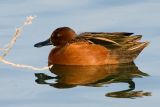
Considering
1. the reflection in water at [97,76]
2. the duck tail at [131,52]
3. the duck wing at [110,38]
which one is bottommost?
the reflection in water at [97,76]

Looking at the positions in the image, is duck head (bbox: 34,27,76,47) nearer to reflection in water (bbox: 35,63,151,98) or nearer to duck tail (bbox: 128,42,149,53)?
reflection in water (bbox: 35,63,151,98)

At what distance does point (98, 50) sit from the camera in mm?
13031

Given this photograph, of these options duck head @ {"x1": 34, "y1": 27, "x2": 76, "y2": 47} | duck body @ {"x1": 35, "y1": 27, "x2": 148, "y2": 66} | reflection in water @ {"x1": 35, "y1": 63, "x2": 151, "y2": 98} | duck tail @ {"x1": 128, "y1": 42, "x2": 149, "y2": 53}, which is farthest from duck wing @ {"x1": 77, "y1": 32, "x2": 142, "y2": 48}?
reflection in water @ {"x1": 35, "y1": 63, "x2": 151, "y2": 98}

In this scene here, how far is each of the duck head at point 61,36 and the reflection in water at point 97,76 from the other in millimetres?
818

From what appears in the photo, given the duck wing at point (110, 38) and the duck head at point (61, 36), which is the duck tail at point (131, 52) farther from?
the duck head at point (61, 36)

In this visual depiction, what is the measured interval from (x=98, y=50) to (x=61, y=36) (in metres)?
0.91

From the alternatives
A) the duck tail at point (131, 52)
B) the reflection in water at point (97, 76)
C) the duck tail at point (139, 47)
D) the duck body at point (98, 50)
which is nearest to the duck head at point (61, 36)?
the duck body at point (98, 50)

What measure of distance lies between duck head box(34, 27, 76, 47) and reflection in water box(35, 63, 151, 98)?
818 millimetres

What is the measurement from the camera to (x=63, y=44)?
44.5 ft

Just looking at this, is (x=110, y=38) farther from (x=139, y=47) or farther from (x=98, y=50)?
(x=139, y=47)

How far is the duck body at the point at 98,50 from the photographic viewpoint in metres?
12.9

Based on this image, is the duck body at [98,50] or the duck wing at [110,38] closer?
the duck wing at [110,38]

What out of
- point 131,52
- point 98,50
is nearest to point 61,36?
point 98,50

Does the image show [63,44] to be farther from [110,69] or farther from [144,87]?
[144,87]
